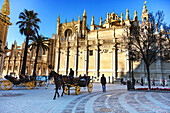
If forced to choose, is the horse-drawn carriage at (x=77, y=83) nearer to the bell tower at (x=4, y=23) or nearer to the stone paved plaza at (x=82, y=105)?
the stone paved plaza at (x=82, y=105)

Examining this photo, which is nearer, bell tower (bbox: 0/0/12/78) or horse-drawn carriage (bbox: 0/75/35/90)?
horse-drawn carriage (bbox: 0/75/35/90)

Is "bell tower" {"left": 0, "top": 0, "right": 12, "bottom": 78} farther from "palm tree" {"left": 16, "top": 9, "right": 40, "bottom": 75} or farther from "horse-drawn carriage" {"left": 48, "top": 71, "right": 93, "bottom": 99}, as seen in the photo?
"horse-drawn carriage" {"left": 48, "top": 71, "right": 93, "bottom": 99}

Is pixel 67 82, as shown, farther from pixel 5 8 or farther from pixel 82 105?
pixel 5 8

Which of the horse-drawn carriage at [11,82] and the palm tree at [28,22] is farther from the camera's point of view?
the palm tree at [28,22]

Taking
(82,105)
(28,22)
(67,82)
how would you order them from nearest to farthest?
(82,105) → (67,82) → (28,22)

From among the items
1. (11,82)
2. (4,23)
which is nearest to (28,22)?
(4,23)

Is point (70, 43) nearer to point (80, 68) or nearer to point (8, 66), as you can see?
point (80, 68)

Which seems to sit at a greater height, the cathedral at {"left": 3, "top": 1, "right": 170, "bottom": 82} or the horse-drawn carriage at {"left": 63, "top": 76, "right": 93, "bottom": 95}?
the cathedral at {"left": 3, "top": 1, "right": 170, "bottom": 82}

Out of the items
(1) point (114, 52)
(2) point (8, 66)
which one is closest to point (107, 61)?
(1) point (114, 52)

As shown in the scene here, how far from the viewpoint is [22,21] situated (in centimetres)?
2028

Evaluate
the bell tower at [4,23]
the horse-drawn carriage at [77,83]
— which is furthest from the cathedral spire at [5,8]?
the horse-drawn carriage at [77,83]

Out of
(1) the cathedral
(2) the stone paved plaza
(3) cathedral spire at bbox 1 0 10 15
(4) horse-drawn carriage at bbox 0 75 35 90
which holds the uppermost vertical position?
(3) cathedral spire at bbox 1 0 10 15

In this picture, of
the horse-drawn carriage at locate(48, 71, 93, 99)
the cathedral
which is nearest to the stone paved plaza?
the horse-drawn carriage at locate(48, 71, 93, 99)

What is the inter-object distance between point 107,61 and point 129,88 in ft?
62.6
